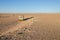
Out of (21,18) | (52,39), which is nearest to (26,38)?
(52,39)

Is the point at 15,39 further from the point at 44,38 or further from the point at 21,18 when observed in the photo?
the point at 21,18

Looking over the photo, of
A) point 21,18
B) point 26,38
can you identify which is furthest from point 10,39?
point 21,18

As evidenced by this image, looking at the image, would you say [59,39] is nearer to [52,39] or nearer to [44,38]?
[52,39]

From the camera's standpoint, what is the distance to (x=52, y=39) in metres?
Answer: 12.5

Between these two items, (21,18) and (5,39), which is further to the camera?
(21,18)

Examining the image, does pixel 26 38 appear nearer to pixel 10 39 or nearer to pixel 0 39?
pixel 10 39

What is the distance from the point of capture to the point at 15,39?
13094mm

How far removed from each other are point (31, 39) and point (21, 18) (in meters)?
24.3

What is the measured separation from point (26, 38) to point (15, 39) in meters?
1.13

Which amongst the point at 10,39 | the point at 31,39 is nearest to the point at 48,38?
the point at 31,39

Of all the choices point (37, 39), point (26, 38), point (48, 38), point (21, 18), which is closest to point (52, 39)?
point (48, 38)

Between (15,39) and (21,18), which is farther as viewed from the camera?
(21,18)

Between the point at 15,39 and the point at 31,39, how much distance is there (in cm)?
166

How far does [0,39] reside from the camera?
13.3m
